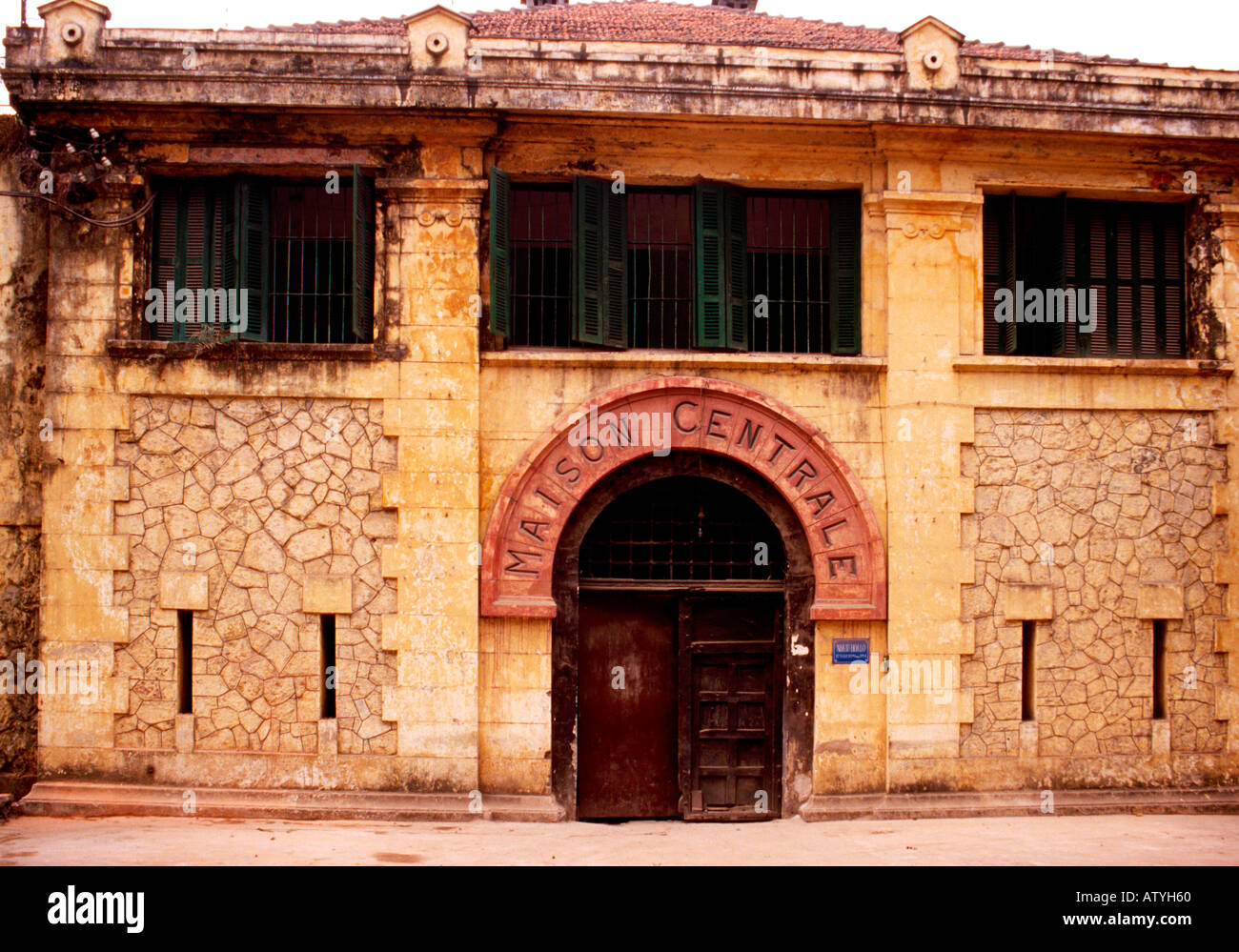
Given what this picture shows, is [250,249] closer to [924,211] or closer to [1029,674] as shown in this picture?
[924,211]

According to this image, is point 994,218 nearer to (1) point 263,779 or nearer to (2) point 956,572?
(2) point 956,572

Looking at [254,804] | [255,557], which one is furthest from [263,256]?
[254,804]

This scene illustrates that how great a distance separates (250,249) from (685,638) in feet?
18.9

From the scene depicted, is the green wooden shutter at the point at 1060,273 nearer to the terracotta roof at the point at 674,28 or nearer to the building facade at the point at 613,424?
the building facade at the point at 613,424

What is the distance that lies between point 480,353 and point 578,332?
0.98m

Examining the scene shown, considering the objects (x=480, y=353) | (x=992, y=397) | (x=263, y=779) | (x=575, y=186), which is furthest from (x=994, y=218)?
(x=263, y=779)

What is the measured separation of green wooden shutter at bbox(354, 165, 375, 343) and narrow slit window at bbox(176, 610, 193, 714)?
318 centimetres

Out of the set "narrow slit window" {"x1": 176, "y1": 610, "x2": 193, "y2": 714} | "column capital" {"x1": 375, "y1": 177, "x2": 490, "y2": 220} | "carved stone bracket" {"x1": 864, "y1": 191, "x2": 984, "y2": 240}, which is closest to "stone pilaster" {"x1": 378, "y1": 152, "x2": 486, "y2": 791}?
"column capital" {"x1": 375, "y1": 177, "x2": 490, "y2": 220}

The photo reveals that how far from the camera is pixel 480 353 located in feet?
38.1

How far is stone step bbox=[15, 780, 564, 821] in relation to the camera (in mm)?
11000

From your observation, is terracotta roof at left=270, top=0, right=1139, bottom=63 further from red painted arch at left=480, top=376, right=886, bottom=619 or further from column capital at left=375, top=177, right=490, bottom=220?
red painted arch at left=480, top=376, right=886, bottom=619

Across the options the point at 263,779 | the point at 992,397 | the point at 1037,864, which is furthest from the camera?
the point at 992,397

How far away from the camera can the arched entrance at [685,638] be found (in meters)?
11.9

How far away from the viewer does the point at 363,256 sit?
11.5 m
